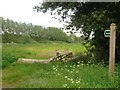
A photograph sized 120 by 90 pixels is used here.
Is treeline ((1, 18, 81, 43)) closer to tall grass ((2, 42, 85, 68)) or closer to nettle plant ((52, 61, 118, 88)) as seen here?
tall grass ((2, 42, 85, 68))

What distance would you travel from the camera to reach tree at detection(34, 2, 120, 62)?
1079 centimetres

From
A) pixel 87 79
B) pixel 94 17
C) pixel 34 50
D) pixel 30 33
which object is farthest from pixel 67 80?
pixel 30 33

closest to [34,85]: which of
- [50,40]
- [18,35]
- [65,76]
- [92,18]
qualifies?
[65,76]

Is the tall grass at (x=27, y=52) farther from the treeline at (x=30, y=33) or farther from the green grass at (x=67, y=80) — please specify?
the green grass at (x=67, y=80)

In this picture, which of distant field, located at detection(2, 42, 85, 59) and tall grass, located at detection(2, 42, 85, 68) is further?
distant field, located at detection(2, 42, 85, 59)

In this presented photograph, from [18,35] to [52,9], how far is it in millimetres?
14041

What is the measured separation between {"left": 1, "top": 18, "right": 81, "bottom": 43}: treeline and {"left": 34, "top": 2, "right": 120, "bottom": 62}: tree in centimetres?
1143

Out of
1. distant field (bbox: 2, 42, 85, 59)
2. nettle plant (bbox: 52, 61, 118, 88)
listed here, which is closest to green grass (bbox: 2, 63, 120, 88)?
nettle plant (bbox: 52, 61, 118, 88)

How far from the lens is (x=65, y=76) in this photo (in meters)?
8.45

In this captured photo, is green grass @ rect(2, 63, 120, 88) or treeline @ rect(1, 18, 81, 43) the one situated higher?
treeline @ rect(1, 18, 81, 43)

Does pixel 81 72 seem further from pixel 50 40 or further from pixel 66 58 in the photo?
pixel 50 40

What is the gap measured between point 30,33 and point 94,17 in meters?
18.1

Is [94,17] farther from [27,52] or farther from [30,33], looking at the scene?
[30,33]

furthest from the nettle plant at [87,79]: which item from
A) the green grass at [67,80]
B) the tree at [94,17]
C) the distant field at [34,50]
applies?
the distant field at [34,50]
